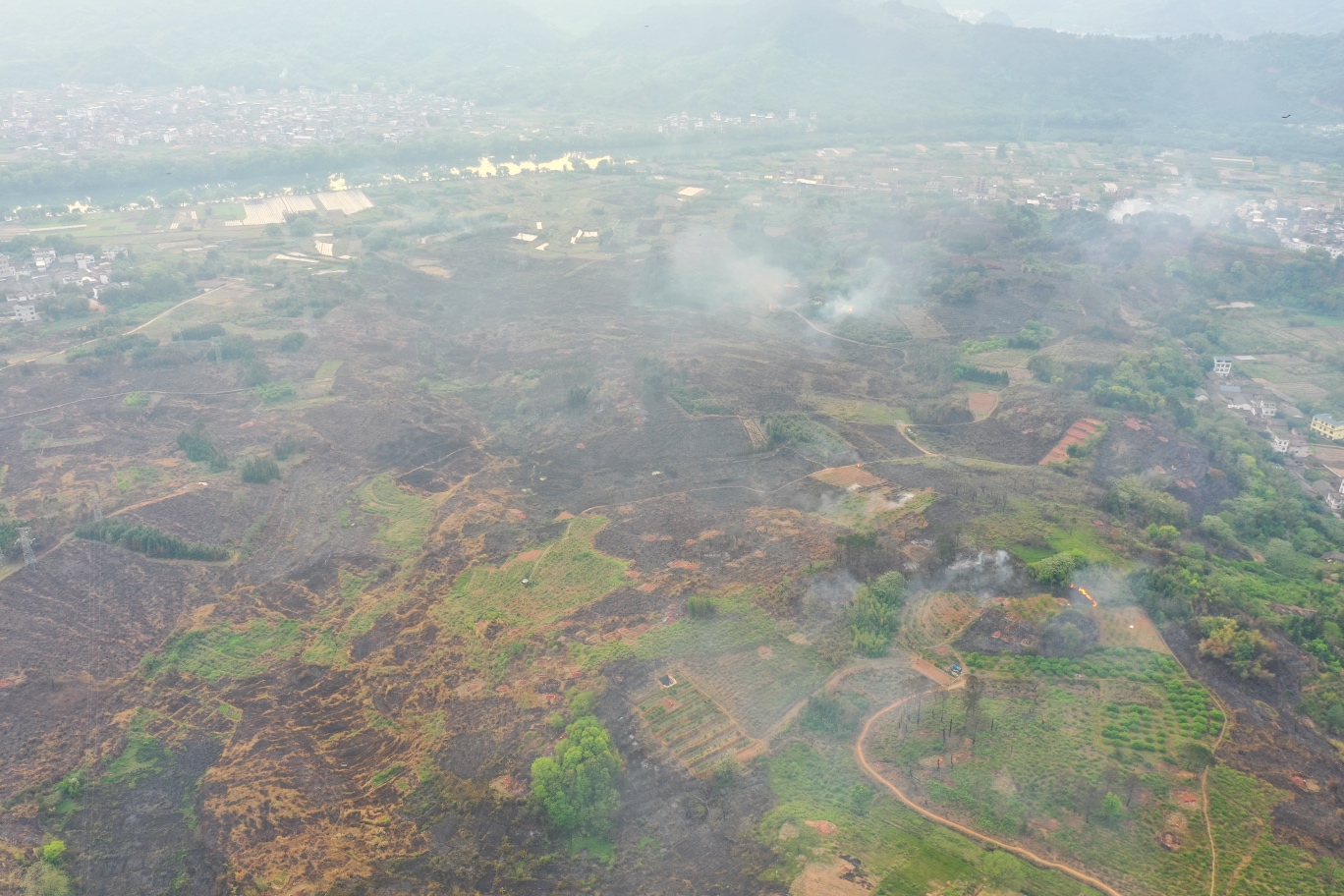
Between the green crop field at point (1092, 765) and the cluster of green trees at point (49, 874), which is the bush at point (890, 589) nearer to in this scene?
the green crop field at point (1092, 765)

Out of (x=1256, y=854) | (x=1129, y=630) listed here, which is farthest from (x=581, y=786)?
(x=1129, y=630)

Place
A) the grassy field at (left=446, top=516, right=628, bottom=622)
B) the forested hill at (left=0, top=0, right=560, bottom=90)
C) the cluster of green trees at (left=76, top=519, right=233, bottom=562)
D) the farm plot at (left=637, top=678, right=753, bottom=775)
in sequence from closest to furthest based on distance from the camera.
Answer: the farm plot at (left=637, top=678, right=753, bottom=775)
the grassy field at (left=446, top=516, right=628, bottom=622)
the cluster of green trees at (left=76, top=519, right=233, bottom=562)
the forested hill at (left=0, top=0, right=560, bottom=90)

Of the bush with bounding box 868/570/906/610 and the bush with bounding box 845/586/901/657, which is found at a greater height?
the bush with bounding box 868/570/906/610

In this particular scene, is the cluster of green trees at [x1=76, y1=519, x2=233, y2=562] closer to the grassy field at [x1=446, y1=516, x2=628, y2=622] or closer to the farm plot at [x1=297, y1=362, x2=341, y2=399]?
the grassy field at [x1=446, y1=516, x2=628, y2=622]

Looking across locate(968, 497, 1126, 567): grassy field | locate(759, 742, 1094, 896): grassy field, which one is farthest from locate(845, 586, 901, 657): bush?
locate(968, 497, 1126, 567): grassy field

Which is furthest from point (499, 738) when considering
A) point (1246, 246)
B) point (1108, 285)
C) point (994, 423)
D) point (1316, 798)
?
point (1246, 246)
